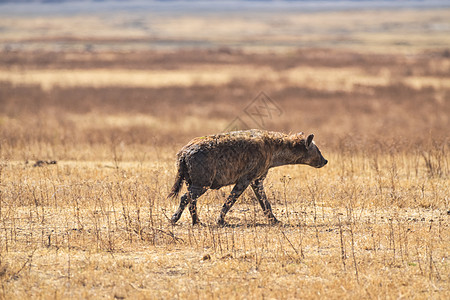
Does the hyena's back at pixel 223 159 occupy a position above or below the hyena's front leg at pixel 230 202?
above

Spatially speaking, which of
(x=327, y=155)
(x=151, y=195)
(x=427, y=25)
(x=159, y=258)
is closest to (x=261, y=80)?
(x=327, y=155)

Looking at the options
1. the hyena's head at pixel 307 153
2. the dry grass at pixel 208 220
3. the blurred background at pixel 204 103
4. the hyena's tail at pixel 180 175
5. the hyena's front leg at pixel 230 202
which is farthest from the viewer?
the blurred background at pixel 204 103

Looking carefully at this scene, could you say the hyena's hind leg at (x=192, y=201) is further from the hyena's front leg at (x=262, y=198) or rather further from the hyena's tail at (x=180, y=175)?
the hyena's front leg at (x=262, y=198)

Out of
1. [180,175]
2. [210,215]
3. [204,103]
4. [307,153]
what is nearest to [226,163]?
[180,175]

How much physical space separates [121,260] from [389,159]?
1022 cm

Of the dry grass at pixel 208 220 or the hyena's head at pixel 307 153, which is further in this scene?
the hyena's head at pixel 307 153

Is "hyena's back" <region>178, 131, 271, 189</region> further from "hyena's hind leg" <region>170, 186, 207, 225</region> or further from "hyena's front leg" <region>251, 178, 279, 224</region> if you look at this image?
"hyena's front leg" <region>251, 178, 279, 224</region>

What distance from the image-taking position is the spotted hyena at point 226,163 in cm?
988

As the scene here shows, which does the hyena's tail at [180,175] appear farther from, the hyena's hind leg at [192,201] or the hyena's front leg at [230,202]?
the hyena's front leg at [230,202]

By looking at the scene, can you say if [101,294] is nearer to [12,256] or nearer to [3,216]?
[12,256]

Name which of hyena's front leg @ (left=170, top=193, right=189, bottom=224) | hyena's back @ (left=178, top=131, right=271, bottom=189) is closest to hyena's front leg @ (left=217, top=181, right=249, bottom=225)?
hyena's back @ (left=178, top=131, right=271, bottom=189)

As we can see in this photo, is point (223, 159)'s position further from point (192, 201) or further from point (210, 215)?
point (210, 215)

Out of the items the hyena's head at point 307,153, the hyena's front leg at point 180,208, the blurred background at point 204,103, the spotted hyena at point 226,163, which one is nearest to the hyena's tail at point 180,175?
the spotted hyena at point 226,163

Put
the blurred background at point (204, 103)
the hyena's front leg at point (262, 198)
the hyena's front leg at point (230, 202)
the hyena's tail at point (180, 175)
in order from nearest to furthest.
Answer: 1. the hyena's tail at point (180, 175)
2. the hyena's front leg at point (230, 202)
3. the hyena's front leg at point (262, 198)
4. the blurred background at point (204, 103)
